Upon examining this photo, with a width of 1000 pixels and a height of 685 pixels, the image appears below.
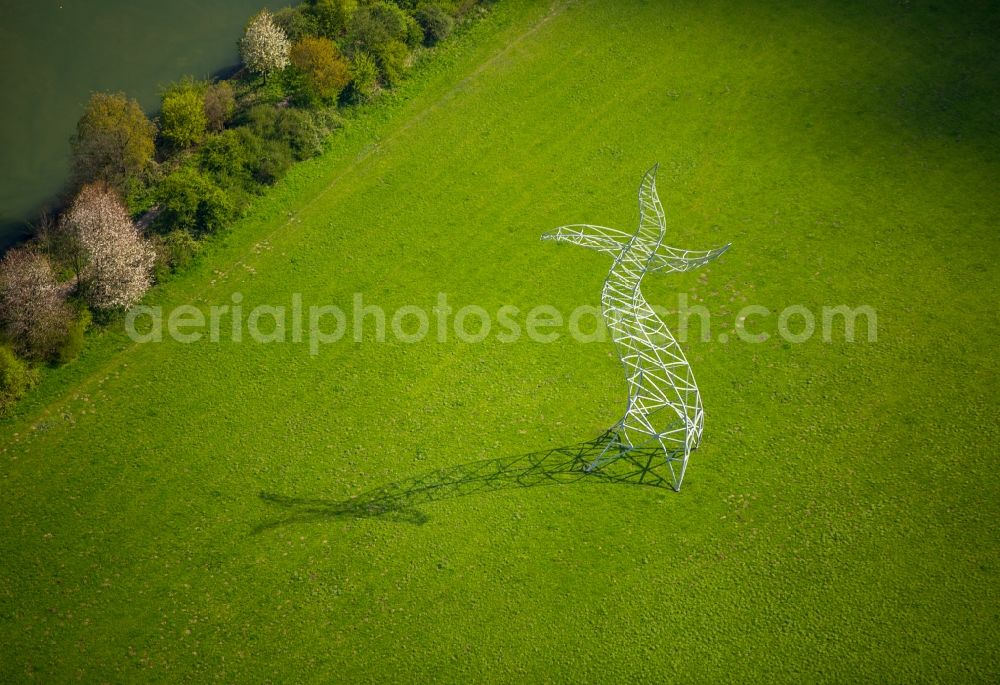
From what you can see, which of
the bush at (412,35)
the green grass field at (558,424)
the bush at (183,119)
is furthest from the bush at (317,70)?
the bush at (183,119)

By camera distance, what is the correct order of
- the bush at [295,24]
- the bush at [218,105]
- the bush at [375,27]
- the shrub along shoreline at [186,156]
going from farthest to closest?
1. the bush at [295,24]
2. the bush at [375,27]
3. the bush at [218,105]
4. the shrub along shoreline at [186,156]

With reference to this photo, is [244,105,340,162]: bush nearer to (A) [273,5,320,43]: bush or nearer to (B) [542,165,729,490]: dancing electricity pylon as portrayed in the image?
(A) [273,5,320,43]: bush

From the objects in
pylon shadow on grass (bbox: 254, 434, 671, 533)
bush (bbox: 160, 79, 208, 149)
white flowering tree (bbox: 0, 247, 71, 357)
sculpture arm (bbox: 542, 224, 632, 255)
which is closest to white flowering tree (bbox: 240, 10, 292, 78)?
bush (bbox: 160, 79, 208, 149)

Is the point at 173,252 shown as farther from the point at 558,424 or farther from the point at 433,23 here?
the point at 433,23

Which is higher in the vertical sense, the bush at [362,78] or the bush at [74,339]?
the bush at [362,78]

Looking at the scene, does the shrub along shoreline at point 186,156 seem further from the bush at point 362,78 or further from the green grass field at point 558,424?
the green grass field at point 558,424

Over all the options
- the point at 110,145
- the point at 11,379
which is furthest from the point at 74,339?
the point at 110,145

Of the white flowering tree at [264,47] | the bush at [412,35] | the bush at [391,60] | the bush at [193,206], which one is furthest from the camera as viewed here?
the bush at [412,35]
